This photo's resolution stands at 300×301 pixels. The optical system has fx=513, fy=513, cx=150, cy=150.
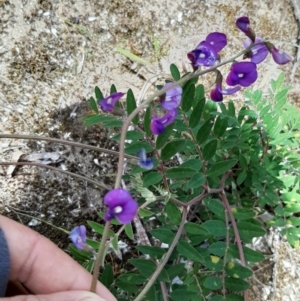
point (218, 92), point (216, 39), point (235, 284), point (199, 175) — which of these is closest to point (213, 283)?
point (235, 284)

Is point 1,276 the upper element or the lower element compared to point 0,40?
lower

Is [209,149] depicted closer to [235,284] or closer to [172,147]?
[172,147]

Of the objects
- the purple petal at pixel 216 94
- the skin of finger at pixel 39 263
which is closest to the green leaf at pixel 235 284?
the skin of finger at pixel 39 263

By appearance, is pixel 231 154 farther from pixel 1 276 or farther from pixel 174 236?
pixel 1 276

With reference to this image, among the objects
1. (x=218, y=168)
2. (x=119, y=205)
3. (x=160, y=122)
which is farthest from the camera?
(x=218, y=168)

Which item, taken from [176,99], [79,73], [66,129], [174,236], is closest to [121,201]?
[176,99]

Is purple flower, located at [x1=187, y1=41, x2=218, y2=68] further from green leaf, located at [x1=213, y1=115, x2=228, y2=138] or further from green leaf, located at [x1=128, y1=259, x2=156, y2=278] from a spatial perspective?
green leaf, located at [x1=128, y1=259, x2=156, y2=278]

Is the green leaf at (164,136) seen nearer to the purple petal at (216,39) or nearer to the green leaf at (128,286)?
the purple petal at (216,39)
